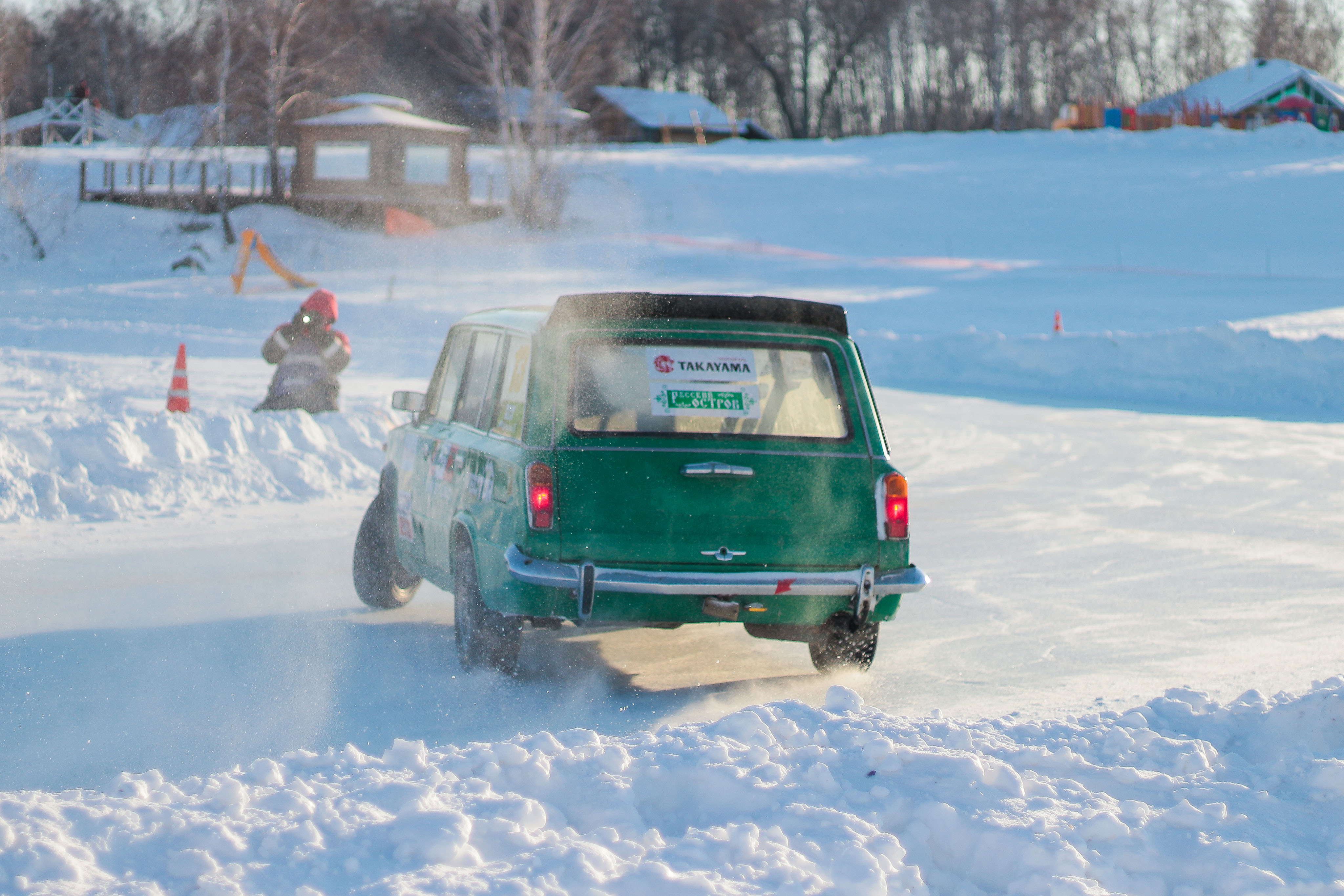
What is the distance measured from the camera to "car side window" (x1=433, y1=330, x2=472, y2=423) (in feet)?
25.6

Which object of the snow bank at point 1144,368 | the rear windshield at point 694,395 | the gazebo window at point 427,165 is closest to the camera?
the rear windshield at point 694,395

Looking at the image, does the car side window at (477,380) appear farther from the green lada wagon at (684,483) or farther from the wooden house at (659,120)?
the wooden house at (659,120)

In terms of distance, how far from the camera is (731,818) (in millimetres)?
4492

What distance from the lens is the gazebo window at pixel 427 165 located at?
47969 millimetres

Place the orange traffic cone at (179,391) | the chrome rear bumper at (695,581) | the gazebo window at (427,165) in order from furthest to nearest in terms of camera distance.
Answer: the gazebo window at (427,165) → the orange traffic cone at (179,391) → the chrome rear bumper at (695,581)

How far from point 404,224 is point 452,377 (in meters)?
39.9

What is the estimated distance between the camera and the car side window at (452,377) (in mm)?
7812

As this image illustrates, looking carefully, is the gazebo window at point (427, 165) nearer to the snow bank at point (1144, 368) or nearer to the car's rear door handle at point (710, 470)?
the snow bank at point (1144, 368)

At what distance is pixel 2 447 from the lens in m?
11.0

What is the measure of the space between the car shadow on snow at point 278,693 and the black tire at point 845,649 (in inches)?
4.4

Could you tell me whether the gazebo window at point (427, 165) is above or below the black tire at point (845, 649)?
above

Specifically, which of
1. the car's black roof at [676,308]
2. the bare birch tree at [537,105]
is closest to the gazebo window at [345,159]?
the bare birch tree at [537,105]

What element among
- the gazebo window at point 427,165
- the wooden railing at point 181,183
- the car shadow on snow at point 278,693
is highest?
the gazebo window at point 427,165

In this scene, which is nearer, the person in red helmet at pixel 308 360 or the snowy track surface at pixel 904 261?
the person in red helmet at pixel 308 360
